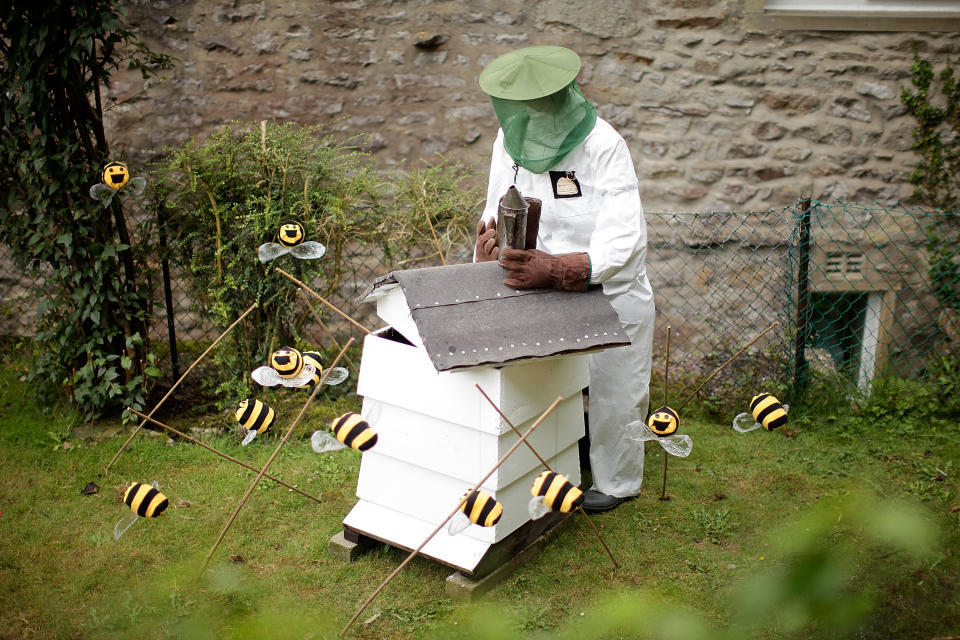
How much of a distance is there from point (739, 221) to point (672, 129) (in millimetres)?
761

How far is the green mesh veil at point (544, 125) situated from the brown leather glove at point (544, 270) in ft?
1.28

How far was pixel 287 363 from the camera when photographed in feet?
8.95

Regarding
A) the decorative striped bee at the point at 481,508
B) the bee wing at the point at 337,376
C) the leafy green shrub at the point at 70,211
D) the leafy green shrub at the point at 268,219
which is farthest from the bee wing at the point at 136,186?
the decorative striped bee at the point at 481,508

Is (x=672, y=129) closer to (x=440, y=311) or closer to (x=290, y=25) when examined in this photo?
(x=290, y=25)

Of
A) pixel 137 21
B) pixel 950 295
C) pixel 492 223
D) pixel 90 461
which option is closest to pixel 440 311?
pixel 492 223

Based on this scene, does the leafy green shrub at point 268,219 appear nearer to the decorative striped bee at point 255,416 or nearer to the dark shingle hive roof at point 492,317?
the decorative striped bee at point 255,416

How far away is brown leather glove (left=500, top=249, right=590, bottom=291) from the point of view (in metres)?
2.67

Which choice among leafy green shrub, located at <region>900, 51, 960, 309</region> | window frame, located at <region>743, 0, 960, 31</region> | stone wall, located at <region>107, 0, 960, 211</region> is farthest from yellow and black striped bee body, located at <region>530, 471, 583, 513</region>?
window frame, located at <region>743, 0, 960, 31</region>

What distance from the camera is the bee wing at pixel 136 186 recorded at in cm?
352

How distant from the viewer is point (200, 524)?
10.5 feet

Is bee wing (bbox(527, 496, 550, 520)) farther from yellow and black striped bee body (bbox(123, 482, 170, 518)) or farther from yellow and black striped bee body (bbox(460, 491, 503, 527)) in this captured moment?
yellow and black striped bee body (bbox(123, 482, 170, 518))

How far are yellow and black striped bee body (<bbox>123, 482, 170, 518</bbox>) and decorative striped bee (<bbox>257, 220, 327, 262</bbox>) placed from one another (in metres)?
0.99

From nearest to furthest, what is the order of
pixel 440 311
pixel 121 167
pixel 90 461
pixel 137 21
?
pixel 440 311 < pixel 121 167 < pixel 90 461 < pixel 137 21

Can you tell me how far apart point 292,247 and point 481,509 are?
143cm
